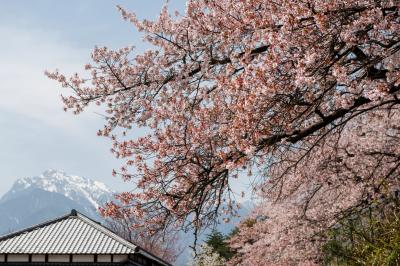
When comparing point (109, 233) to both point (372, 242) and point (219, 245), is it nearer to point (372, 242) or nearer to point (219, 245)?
point (372, 242)

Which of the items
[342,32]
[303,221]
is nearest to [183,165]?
[342,32]

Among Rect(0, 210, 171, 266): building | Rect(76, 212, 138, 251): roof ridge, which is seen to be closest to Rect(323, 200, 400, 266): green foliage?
Rect(76, 212, 138, 251): roof ridge

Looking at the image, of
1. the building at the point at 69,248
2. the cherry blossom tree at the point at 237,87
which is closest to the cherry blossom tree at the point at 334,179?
the cherry blossom tree at the point at 237,87

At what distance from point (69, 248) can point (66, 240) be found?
791 millimetres

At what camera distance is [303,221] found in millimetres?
20609

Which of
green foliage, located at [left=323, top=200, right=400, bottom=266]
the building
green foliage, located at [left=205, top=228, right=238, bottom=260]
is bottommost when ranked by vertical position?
green foliage, located at [left=323, top=200, right=400, bottom=266]

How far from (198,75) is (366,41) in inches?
167

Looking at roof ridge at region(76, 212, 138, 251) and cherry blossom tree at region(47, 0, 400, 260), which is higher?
roof ridge at region(76, 212, 138, 251)

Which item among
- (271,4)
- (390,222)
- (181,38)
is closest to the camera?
(271,4)

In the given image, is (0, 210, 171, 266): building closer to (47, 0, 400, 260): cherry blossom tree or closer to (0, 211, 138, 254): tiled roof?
(0, 211, 138, 254): tiled roof

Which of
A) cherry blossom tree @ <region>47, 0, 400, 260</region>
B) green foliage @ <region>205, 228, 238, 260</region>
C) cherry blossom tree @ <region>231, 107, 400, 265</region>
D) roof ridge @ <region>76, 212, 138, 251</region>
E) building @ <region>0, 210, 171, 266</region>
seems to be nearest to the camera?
cherry blossom tree @ <region>47, 0, 400, 260</region>

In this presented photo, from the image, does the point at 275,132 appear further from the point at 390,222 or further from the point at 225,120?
the point at 390,222

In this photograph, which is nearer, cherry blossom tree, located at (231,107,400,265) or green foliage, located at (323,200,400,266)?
green foliage, located at (323,200,400,266)

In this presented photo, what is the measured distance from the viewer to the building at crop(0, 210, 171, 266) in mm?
23234
